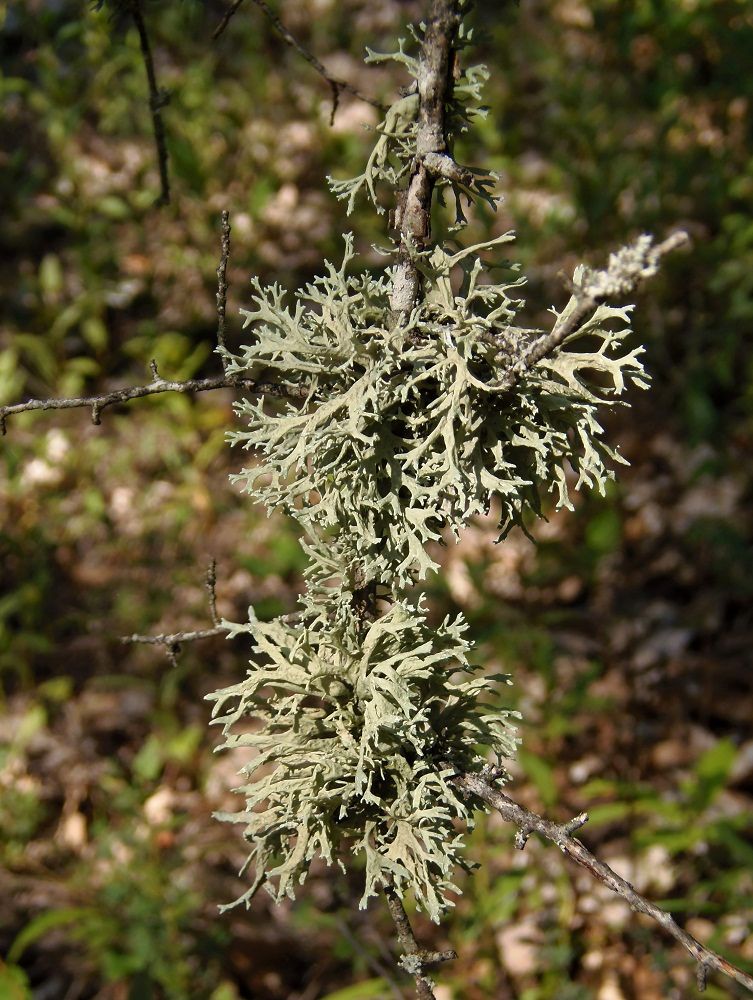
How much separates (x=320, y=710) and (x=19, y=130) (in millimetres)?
4694

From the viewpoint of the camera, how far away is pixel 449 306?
826 millimetres

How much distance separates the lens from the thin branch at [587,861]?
2.30ft

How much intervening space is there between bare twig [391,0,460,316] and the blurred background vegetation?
1.34 m

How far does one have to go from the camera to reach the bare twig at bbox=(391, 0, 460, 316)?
2.69ft

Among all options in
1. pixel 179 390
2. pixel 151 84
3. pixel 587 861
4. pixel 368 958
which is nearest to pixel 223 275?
pixel 179 390

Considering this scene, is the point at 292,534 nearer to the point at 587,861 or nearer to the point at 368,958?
the point at 368,958

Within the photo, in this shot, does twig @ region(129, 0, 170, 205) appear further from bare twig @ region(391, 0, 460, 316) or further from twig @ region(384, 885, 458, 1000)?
twig @ region(384, 885, 458, 1000)

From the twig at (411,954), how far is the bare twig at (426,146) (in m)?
0.62

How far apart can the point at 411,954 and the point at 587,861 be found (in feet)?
0.95

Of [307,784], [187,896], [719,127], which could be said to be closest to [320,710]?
[307,784]

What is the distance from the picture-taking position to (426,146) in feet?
2.81

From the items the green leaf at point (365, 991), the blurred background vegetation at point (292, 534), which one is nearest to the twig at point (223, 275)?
the blurred background vegetation at point (292, 534)

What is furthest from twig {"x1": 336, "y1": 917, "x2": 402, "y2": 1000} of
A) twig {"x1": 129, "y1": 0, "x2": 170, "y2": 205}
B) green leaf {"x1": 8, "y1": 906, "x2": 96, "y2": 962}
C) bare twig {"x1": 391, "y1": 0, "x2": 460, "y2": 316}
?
green leaf {"x1": 8, "y1": 906, "x2": 96, "y2": 962}

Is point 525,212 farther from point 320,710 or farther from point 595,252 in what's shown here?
point 320,710
